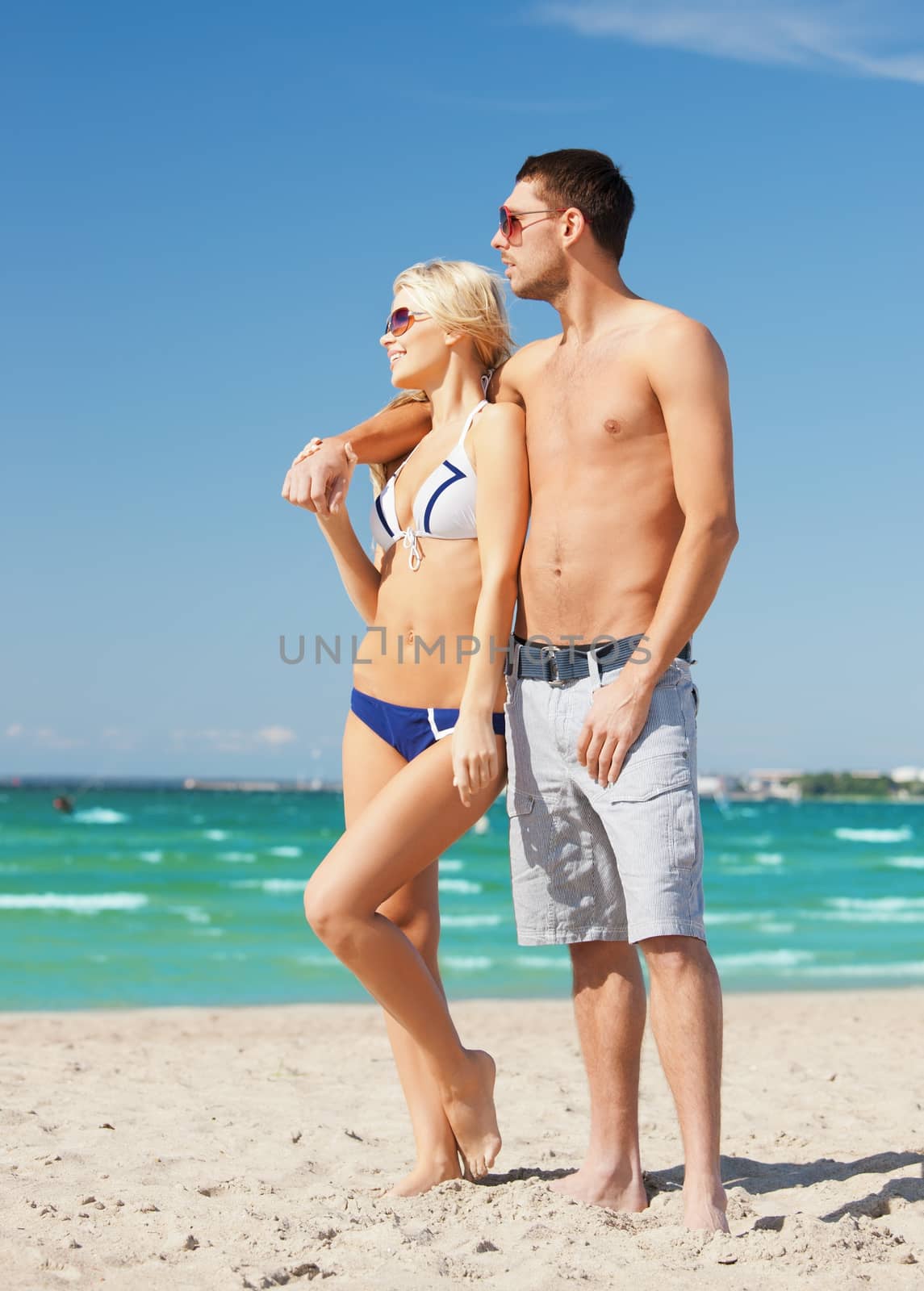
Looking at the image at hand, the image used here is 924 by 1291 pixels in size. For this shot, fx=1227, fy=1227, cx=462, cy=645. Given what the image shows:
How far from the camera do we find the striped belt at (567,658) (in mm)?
3186

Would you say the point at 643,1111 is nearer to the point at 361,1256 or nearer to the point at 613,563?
the point at 361,1256

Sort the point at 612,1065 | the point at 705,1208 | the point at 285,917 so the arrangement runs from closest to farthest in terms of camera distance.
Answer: the point at 705,1208 < the point at 612,1065 < the point at 285,917

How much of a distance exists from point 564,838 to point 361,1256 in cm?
115

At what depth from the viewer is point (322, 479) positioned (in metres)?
3.59

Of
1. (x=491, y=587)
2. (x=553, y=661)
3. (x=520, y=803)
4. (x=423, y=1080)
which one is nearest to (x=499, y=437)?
(x=491, y=587)

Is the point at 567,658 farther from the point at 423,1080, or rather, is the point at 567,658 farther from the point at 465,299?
the point at 423,1080

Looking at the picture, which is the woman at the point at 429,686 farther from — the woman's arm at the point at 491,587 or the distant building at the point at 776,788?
the distant building at the point at 776,788

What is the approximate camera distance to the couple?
3.07 m

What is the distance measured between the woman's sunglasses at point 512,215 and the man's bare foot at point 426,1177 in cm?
267

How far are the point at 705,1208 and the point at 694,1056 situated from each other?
0.37m

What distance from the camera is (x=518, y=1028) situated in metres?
9.06

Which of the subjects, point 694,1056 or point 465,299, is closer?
point 694,1056

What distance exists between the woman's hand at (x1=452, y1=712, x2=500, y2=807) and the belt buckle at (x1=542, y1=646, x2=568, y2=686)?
20cm

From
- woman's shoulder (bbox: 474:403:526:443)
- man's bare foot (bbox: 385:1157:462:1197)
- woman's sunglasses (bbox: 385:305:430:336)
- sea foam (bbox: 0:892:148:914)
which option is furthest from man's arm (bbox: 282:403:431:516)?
sea foam (bbox: 0:892:148:914)
